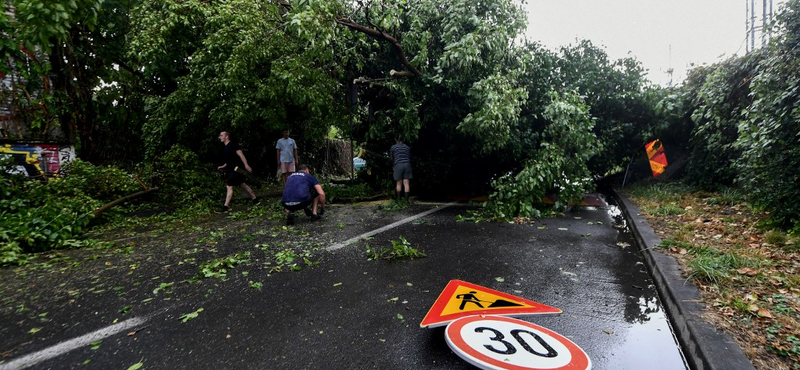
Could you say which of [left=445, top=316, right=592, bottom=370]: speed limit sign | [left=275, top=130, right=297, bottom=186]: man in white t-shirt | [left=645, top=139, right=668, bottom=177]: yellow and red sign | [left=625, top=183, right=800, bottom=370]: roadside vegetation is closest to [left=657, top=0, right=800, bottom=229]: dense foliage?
[left=625, top=183, right=800, bottom=370]: roadside vegetation

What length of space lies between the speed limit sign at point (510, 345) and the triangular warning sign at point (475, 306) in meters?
0.12

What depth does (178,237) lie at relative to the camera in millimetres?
6285

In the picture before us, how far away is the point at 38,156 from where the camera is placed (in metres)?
8.53

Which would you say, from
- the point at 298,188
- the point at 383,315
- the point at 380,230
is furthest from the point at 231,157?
the point at 383,315

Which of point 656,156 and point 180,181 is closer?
point 180,181

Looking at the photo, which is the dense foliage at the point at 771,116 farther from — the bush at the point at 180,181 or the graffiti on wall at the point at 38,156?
the graffiti on wall at the point at 38,156

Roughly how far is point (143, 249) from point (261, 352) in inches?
153

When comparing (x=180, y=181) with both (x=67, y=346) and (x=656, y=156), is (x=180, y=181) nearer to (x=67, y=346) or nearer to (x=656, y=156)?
(x=67, y=346)

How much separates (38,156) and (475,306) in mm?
10191

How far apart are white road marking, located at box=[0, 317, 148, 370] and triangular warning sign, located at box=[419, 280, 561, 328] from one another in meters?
2.42

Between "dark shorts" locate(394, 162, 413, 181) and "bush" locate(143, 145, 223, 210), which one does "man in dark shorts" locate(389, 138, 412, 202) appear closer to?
"dark shorts" locate(394, 162, 413, 181)

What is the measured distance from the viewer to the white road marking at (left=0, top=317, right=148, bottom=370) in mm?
2629

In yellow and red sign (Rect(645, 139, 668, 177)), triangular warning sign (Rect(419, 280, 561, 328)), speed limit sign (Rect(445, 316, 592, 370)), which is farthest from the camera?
yellow and red sign (Rect(645, 139, 668, 177))

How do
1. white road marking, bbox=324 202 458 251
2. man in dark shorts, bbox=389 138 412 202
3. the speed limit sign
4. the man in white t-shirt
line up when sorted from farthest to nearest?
the man in white t-shirt → man in dark shorts, bbox=389 138 412 202 → white road marking, bbox=324 202 458 251 → the speed limit sign
